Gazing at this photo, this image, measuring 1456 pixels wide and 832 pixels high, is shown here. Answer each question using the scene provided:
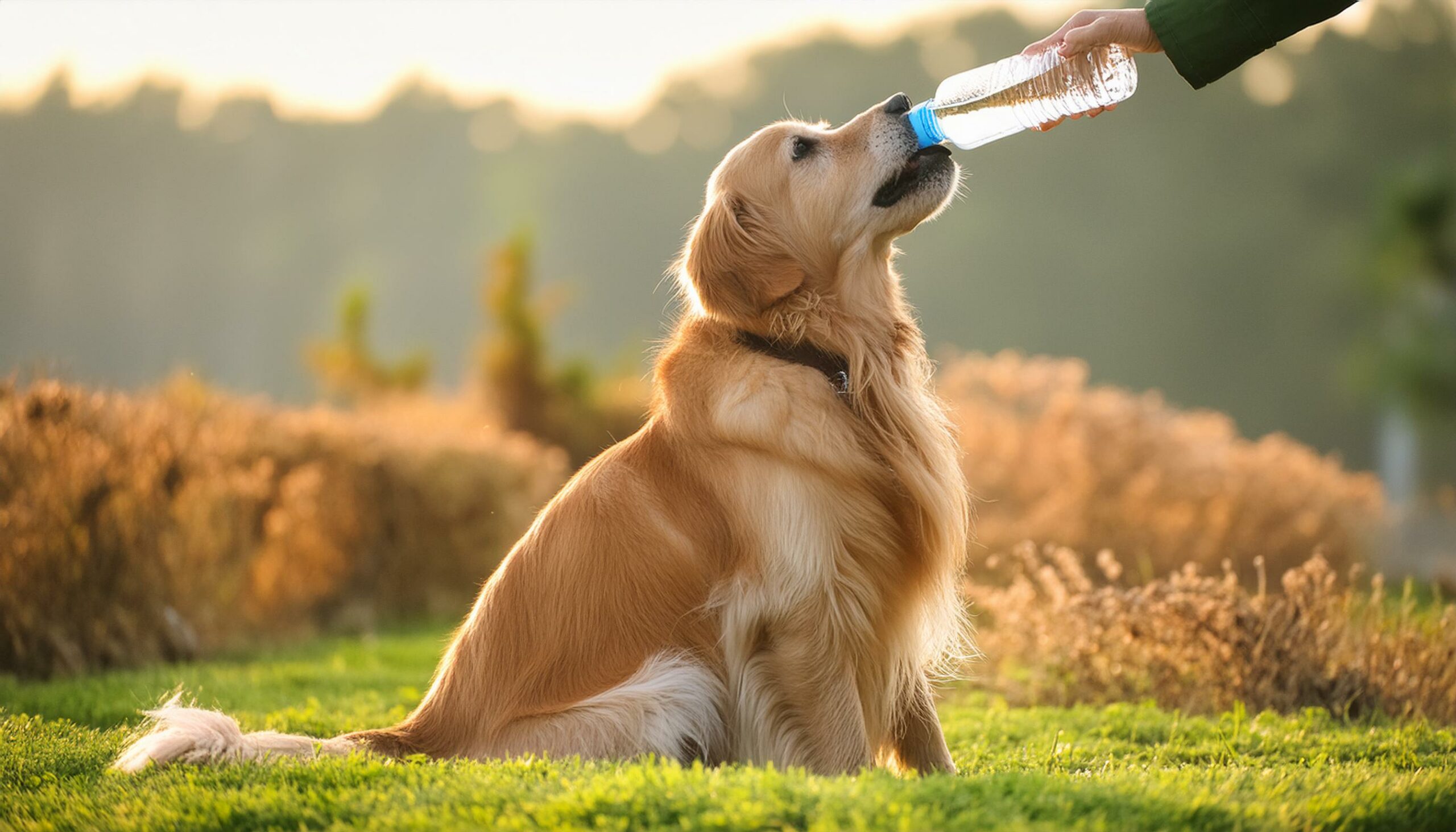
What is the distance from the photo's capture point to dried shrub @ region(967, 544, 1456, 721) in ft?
16.0

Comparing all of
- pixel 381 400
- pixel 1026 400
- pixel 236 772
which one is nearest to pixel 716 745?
pixel 236 772

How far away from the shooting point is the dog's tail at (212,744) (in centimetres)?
331

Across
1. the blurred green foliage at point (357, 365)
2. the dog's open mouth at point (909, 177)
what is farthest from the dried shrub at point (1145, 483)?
the blurred green foliage at point (357, 365)

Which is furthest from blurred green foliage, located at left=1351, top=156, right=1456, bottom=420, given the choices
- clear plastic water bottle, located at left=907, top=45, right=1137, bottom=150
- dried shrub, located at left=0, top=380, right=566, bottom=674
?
clear plastic water bottle, located at left=907, top=45, right=1137, bottom=150

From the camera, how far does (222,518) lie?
24.6 feet

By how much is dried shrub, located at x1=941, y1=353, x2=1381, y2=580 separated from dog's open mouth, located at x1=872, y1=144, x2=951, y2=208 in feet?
19.1

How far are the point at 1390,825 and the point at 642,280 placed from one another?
2619cm

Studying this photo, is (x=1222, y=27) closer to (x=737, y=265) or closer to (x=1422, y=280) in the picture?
(x=737, y=265)

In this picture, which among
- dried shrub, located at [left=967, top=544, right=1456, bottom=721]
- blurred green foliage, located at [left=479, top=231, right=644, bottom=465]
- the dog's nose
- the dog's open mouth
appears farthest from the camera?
blurred green foliage, located at [left=479, top=231, right=644, bottom=465]

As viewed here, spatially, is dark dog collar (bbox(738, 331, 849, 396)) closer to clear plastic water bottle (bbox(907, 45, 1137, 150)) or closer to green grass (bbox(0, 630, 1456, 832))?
clear plastic water bottle (bbox(907, 45, 1137, 150))

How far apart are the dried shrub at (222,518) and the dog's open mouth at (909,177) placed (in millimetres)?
4937

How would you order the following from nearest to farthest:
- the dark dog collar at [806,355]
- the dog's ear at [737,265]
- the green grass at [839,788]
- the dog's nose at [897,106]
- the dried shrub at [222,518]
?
the green grass at [839,788] < the dark dog collar at [806,355] < the dog's ear at [737,265] < the dog's nose at [897,106] < the dried shrub at [222,518]

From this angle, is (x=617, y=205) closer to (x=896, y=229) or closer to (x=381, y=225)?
(x=381, y=225)

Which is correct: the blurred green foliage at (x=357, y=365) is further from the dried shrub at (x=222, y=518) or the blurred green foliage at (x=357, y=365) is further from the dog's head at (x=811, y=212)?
the dog's head at (x=811, y=212)
